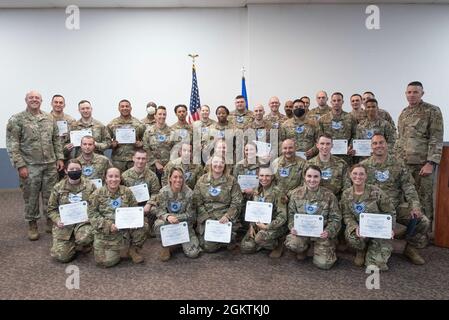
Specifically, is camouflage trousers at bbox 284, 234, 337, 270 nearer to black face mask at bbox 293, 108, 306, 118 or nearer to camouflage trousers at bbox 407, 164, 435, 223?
camouflage trousers at bbox 407, 164, 435, 223

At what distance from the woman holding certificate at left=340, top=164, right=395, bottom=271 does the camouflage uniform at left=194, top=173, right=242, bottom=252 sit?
46.1 inches

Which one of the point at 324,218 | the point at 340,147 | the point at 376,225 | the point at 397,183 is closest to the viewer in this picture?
the point at 376,225

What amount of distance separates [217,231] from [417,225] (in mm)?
2096

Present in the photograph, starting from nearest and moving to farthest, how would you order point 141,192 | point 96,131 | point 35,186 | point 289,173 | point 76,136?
point 289,173
point 141,192
point 35,186
point 76,136
point 96,131

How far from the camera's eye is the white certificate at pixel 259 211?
12.4ft

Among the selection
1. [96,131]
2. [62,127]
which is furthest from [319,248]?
[62,127]

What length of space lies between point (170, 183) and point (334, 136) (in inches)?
93.5

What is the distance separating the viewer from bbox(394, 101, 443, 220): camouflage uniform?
4.09m

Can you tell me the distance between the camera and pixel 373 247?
353 centimetres

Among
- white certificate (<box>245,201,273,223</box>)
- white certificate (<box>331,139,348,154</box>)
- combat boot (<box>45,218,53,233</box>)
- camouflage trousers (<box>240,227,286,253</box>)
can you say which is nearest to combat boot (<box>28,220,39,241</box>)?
combat boot (<box>45,218,53,233</box>)

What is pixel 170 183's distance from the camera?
3.98 m

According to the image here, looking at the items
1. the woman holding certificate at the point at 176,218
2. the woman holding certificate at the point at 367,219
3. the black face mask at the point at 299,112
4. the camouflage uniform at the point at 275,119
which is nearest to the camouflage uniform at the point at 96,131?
the woman holding certificate at the point at 176,218

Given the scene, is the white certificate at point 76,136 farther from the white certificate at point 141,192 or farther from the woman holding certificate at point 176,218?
the woman holding certificate at point 176,218

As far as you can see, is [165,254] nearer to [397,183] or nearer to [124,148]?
[124,148]
